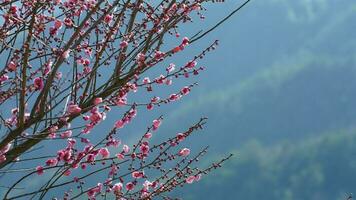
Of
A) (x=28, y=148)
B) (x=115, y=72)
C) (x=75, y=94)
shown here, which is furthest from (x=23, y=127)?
(x=115, y=72)

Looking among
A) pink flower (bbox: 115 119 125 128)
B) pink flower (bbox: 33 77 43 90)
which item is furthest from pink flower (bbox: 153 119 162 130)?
pink flower (bbox: 33 77 43 90)

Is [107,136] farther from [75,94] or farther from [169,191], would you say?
[169,191]

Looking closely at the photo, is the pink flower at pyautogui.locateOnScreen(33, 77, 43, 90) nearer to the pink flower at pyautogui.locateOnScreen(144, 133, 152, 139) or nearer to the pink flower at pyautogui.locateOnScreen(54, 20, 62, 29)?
the pink flower at pyautogui.locateOnScreen(54, 20, 62, 29)

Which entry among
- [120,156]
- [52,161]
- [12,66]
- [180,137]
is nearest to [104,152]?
[120,156]

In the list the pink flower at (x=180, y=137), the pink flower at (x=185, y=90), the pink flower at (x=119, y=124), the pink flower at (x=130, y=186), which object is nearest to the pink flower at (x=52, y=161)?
the pink flower at (x=119, y=124)

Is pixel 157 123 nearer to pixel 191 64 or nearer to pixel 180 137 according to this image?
pixel 180 137

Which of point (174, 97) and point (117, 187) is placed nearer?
point (117, 187)

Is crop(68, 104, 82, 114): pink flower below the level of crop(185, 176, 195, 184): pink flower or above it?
above

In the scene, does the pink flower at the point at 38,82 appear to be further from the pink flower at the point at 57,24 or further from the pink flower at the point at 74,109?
the pink flower at the point at 57,24

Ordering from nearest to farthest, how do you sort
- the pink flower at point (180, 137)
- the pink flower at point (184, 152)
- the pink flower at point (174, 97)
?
the pink flower at point (174, 97), the pink flower at point (180, 137), the pink flower at point (184, 152)

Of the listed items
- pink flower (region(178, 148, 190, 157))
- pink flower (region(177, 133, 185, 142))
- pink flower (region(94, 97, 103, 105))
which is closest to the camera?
pink flower (region(94, 97, 103, 105))

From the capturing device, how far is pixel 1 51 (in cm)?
651

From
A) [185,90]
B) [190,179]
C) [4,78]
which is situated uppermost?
[4,78]

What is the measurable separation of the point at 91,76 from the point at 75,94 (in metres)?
0.27
